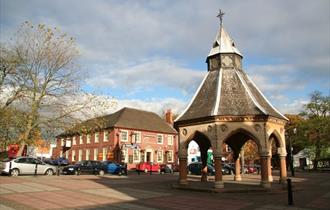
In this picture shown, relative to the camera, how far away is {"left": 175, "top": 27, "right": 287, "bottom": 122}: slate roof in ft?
71.6

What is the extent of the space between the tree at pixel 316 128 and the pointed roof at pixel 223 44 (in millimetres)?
37477

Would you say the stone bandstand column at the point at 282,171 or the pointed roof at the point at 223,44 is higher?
the pointed roof at the point at 223,44

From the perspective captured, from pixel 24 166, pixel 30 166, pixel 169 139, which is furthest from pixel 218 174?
pixel 169 139

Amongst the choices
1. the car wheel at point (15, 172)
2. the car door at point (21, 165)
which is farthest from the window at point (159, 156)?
the car wheel at point (15, 172)

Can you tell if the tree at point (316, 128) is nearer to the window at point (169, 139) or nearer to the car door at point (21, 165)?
the window at point (169, 139)

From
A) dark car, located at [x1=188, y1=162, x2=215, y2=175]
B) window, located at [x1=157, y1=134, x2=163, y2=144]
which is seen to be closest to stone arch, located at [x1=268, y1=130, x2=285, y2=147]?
dark car, located at [x1=188, y1=162, x2=215, y2=175]

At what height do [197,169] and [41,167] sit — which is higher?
[41,167]

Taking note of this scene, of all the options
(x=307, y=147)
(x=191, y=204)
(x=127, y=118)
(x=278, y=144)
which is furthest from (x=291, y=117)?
(x=191, y=204)

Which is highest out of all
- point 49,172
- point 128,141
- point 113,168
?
point 128,141

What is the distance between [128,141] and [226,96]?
3372cm

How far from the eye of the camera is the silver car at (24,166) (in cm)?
2698

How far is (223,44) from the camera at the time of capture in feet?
83.6

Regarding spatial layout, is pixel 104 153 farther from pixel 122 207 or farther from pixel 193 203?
pixel 122 207

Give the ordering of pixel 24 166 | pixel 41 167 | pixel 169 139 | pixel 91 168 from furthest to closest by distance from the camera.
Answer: pixel 169 139, pixel 91 168, pixel 41 167, pixel 24 166
